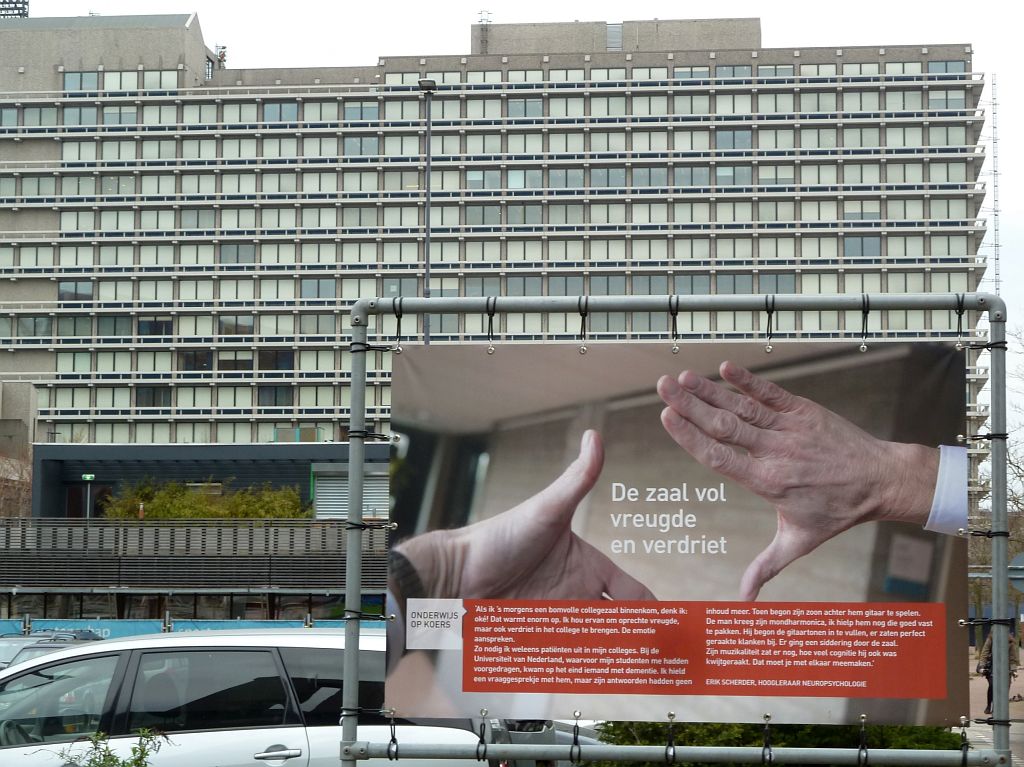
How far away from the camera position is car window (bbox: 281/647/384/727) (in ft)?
26.7

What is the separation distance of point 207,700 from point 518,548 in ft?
9.22

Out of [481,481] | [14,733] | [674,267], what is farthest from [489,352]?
[674,267]

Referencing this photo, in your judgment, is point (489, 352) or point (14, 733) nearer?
point (489, 352)

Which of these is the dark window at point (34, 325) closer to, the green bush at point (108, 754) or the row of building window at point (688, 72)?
the row of building window at point (688, 72)

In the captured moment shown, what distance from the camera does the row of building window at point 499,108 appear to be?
8650cm

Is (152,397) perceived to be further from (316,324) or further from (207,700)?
(207,700)

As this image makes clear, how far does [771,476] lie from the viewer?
20.8 feet

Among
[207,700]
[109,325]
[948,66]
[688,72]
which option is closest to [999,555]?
[207,700]

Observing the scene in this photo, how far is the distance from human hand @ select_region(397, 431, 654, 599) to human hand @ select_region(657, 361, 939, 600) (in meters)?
0.51

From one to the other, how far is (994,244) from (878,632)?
3441 inches

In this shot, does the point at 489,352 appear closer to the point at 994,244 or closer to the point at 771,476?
the point at 771,476

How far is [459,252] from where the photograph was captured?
87125 millimetres

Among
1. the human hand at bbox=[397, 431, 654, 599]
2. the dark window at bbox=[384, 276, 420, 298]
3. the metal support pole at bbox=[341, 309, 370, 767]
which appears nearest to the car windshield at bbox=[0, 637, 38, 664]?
the metal support pole at bbox=[341, 309, 370, 767]

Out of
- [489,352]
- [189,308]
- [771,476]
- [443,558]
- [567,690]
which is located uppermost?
[189,308]
